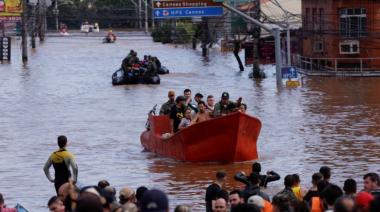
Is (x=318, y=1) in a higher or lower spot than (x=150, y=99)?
higher

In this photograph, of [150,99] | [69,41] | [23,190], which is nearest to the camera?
[23,190]

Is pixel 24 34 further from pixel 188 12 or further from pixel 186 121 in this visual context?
pixel 186 121

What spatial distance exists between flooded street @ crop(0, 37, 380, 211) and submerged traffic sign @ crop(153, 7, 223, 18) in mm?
2784

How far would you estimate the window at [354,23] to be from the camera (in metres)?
54.3

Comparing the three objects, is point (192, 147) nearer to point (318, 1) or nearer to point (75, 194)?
point (75, 194)

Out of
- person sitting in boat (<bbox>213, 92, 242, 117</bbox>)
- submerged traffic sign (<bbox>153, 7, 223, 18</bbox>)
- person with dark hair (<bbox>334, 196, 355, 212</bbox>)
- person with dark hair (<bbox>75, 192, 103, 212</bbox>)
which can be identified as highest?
submerged traffic sign (<bbox>153, 7, 223, 18</bbox>)

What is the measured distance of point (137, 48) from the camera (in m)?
86.2

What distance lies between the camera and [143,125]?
3391cm

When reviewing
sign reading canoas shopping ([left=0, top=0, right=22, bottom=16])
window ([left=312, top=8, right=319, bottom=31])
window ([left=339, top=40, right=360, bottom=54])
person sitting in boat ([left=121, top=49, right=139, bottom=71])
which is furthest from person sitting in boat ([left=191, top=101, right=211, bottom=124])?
sign reading canoas shopping ([left=0, top=0, right=22, bottom=16])

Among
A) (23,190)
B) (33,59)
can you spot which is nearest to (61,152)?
(23,190)

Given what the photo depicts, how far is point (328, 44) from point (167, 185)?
33886mm

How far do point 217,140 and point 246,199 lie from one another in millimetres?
11083

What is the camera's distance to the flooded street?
2339 centimetres

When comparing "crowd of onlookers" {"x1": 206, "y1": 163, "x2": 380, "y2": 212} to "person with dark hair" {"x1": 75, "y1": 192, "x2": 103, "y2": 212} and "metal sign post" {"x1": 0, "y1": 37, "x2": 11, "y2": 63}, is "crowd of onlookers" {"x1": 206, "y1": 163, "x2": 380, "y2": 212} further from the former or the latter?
"metal sign post" {"x1": 0, "y1": 37, "x2": 11, "y2": 63}
